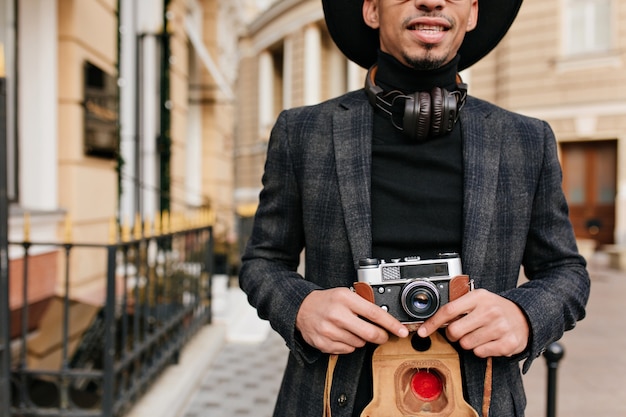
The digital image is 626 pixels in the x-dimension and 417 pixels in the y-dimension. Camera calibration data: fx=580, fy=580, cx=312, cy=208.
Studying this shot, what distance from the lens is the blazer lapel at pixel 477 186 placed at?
129 cm

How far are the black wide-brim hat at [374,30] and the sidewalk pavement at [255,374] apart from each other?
2791 millimetres

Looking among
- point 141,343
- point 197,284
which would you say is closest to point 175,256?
point 197,284

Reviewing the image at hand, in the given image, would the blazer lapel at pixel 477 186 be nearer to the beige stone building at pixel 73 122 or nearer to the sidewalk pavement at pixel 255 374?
the beige stone building at pixel 73 122

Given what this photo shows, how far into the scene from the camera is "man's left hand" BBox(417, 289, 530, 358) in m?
1.10

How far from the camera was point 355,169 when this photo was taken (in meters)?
1.37

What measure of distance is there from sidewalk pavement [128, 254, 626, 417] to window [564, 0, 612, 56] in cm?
1044

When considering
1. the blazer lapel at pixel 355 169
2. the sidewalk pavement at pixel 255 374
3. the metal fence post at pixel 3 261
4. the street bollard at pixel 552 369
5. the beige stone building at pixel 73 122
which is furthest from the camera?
the beige stone building at pixel 73 122

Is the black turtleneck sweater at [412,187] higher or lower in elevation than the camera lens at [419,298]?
higher

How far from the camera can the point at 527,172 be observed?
138 centimetres

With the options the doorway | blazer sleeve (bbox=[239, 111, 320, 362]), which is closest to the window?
the doorway

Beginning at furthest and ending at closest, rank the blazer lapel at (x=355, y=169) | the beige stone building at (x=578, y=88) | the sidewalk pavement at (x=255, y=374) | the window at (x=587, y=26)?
1. the window at (x=587, y=26)
2. the beige stone building at (x=578, y=88)
3. the sidewalk pavement at (x=255, y=374)
4. the blazer lapel at (x=355, y=169)

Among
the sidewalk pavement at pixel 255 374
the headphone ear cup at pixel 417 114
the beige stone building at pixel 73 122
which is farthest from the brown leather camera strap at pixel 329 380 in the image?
the sidewalk pavement at pixel 255 374

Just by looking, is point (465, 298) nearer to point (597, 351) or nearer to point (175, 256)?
point (175, 256)

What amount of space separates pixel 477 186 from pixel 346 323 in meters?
0.46
